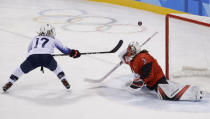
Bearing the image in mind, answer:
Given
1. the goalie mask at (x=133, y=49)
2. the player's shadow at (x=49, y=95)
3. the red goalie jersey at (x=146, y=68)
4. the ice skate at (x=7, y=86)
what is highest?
the goalie mask at (x=133, y=49)

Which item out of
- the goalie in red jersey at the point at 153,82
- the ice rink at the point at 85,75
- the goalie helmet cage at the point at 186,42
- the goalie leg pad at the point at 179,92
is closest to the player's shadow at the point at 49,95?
the ice rink at the point at 85,75

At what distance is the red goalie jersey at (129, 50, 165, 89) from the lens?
2.61m

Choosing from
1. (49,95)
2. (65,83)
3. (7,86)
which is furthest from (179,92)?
(7,86)

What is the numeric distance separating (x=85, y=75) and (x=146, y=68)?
89 centimetres

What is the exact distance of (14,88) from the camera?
9.68ft

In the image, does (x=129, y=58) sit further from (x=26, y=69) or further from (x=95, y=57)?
(x=95, y=57)

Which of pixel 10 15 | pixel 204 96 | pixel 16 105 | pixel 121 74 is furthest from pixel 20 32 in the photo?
pixel 204 96

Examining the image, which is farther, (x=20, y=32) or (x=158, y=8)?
(x=158, y=8)

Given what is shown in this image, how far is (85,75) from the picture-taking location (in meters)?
3.35

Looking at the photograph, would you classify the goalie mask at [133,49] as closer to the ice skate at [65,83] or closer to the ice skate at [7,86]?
the ice skate at [65,83]

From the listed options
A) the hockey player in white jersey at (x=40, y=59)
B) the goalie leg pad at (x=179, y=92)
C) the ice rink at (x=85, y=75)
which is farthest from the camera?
the hockey player in white jersey at (x=40, y=59)

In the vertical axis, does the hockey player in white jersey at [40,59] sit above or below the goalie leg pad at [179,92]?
above

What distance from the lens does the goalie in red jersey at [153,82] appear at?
2.58 meters

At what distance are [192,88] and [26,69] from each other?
1239 mm
